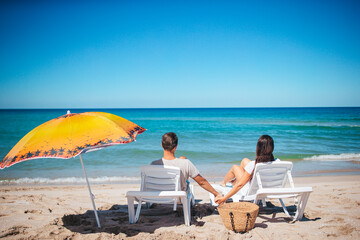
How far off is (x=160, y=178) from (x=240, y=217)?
3.99ft

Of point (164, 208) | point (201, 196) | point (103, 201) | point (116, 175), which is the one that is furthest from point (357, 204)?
point (116, 175)

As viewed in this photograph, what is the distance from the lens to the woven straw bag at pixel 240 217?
3.33 m

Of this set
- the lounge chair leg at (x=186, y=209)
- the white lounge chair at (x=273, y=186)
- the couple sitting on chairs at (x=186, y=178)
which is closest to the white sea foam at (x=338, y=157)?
the white lounge chair at (x=273, y=186)

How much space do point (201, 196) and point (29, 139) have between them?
12.5 ft

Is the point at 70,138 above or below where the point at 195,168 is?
above

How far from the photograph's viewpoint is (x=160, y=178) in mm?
3590

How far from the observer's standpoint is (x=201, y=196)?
5566 millimetres

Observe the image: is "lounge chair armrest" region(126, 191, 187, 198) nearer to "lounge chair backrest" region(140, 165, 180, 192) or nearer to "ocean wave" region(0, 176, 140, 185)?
"lounge chair backrest" region(140, 165, 180, 192)

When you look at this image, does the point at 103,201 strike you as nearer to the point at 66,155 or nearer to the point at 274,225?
the point at 66,155

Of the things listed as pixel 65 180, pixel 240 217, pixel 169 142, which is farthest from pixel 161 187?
pixel 65 180

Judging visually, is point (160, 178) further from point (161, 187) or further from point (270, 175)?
point (270, 175)

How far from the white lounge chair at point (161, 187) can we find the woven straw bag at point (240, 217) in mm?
575

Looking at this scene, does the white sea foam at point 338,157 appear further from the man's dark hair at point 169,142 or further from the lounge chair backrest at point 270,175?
the man's dark hair at point 169,142

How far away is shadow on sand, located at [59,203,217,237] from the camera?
11.9ft
